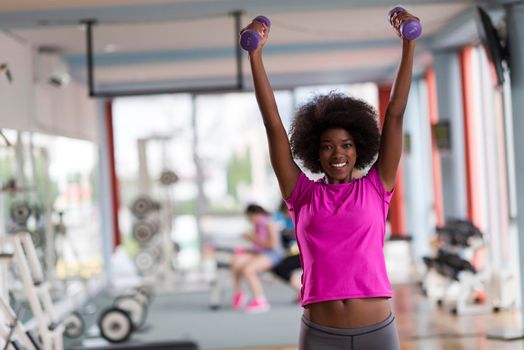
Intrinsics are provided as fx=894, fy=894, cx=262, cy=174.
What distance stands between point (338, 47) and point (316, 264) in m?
6.22

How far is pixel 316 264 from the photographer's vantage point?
187cm

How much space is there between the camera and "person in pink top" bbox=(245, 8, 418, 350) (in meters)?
1.86

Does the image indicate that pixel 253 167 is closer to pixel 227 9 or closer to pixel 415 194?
pixel 415 194

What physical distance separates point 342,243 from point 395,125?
0.29m

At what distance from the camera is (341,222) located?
6.12ft

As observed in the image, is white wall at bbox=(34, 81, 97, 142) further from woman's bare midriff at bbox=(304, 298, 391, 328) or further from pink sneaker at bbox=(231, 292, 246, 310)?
woman's bare midriff at bbox=(304, 298, 391, 328)

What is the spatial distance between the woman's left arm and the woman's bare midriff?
10.5 inches

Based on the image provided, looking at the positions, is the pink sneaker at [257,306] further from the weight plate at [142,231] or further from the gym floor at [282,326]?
the weight plate at [142,231]

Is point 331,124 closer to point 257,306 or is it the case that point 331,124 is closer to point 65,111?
point 257,306

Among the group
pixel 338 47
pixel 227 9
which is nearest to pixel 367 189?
pixel 227 9

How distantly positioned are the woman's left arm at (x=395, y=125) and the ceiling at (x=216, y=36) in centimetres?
351

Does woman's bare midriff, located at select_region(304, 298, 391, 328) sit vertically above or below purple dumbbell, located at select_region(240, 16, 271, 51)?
below

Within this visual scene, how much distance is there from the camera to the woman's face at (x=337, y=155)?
1.94 m

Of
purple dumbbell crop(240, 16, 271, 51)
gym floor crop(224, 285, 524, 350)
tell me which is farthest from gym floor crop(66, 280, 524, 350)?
purple dumbbell crop(240, 16, 271, 51)
